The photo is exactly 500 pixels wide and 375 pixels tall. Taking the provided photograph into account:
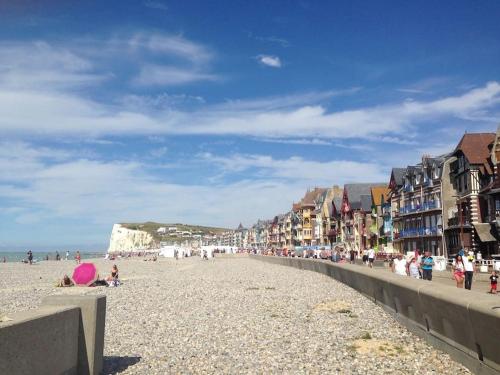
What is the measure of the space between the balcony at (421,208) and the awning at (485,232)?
44.0ft

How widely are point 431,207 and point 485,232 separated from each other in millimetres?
15605

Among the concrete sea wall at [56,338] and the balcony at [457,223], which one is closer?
the concrete sea wall at [56,338]

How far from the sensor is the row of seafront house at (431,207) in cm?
4919

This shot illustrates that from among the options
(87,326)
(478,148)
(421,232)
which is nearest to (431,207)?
(421,232)

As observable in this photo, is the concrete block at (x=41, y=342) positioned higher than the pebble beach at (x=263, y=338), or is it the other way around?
the concrete block at (x=41, y=342)

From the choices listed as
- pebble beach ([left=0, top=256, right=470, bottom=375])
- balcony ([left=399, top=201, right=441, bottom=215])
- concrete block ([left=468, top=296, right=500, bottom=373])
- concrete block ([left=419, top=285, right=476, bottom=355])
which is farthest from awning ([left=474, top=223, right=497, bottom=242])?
concrete block ([left=468, top=296, right=500, bottom=373])

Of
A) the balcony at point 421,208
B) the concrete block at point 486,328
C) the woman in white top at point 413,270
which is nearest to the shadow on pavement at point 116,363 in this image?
the concrete block at point 486,328

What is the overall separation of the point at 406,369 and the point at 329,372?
1.36m

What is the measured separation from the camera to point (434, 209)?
61.7 metres

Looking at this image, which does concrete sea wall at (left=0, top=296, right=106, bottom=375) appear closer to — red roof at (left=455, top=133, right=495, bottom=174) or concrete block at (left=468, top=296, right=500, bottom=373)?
concrete block at (left=468, top=296, right=500, bottom=373)

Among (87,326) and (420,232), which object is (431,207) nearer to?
(420,232)

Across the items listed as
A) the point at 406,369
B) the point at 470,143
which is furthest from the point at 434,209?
the point at 406,369

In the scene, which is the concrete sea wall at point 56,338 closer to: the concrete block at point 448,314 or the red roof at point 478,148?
the concrete block at point 448,314

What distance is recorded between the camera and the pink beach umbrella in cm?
2886
